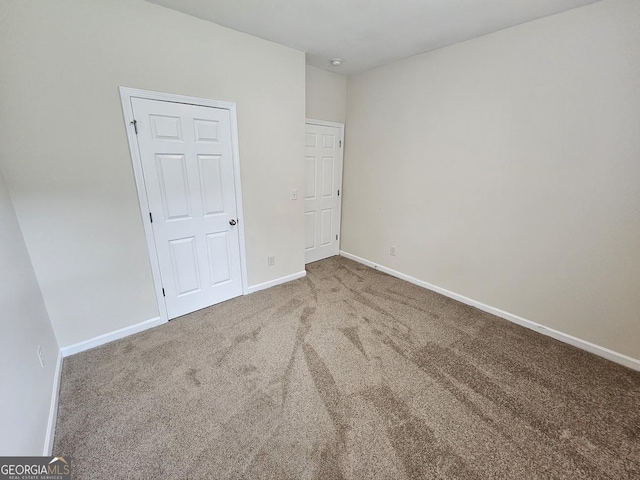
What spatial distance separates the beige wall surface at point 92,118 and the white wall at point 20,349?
18 centimetres

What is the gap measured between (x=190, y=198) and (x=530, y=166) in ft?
10.3

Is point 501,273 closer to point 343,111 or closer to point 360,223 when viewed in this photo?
point 360,223

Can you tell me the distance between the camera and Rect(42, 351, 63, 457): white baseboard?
142 cm

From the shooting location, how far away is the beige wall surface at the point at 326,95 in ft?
11.4

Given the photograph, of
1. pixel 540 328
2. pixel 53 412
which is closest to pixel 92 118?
pixel 53 412

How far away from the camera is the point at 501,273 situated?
2.65 meters

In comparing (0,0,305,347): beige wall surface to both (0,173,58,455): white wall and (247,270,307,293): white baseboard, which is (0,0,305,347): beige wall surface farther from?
(247,270,307,293): white baseboard

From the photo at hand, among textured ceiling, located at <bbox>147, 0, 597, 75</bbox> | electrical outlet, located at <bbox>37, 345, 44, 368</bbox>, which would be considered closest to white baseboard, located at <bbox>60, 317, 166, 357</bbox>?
electrical outlet, located at <bbox>37, 345, 44, 368</bbox>

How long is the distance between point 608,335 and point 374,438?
2165mm

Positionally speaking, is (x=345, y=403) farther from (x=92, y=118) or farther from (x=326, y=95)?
(x=326, y=95)

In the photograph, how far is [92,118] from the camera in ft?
6.40

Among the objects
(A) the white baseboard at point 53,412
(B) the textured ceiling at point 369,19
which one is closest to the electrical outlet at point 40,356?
(A) the white baseboard at point 53,412

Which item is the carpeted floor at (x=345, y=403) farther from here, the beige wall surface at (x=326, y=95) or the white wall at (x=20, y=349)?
the beige wall surface at (x=326, y=95)

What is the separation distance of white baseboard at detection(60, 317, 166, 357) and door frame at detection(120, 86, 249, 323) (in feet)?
0.35
